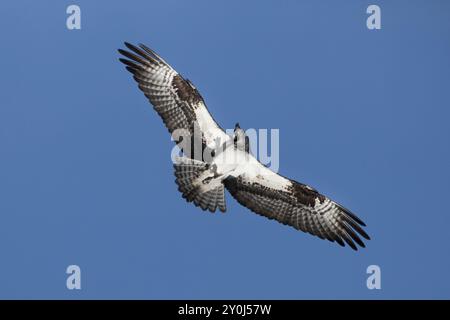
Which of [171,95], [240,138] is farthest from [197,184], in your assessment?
[171,95]

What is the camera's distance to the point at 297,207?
15336 mm

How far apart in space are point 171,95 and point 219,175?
60.0 inches

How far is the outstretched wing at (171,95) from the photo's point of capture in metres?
15.0

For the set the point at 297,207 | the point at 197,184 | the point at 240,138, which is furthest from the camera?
the point at 297,207

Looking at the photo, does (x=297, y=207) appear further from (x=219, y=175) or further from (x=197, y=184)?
(x=197, y=184)

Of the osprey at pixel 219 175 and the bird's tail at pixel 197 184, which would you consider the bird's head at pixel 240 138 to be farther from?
the bird's tail at pixel 197 184

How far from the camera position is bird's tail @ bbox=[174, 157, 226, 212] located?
48.4 feet

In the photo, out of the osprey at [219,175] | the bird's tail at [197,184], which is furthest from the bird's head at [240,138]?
the bird's tail at [197,184]

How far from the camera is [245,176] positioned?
15219 millimetres

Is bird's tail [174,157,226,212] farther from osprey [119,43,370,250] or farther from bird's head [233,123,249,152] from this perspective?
bird's head [233,123,249,152]

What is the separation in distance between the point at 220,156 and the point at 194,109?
2.95 ft

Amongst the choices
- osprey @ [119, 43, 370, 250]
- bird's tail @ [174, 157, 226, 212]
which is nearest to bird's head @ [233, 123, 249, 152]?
osprey @ [119, 43, 370, 250]

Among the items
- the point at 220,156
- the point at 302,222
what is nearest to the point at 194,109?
the point at 220,156
